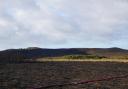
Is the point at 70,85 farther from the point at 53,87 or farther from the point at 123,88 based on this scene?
the point at 123,88

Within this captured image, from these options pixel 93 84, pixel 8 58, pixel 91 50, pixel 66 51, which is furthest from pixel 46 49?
pixel 93 84

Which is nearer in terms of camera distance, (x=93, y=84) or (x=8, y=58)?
(x=93, y=84)

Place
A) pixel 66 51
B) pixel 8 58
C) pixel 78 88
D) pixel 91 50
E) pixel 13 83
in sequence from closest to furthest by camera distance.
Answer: pixel 78 88, pixel 13 83, pixel 8 58, pixel 66 51, pixel 91 50

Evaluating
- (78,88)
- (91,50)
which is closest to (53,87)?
(78,88)

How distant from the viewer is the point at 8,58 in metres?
42.7

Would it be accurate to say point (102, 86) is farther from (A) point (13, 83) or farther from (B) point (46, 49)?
(B) point (46, 49)

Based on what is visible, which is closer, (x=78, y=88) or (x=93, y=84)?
(x=78, y=88)

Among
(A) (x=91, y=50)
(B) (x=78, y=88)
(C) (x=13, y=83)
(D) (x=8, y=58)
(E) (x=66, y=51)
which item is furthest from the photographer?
(A) (x=91, y=50)

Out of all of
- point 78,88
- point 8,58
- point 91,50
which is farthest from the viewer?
point 91,50

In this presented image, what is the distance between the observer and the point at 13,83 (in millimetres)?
16609

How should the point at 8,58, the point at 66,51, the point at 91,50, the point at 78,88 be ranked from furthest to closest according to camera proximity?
the point at 91,50 < the point at 66,51 < the point at 8,58 < the point at 78,88

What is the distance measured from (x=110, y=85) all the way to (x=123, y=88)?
1.22 m

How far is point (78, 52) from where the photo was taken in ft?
209

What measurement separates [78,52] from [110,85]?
46.7m
